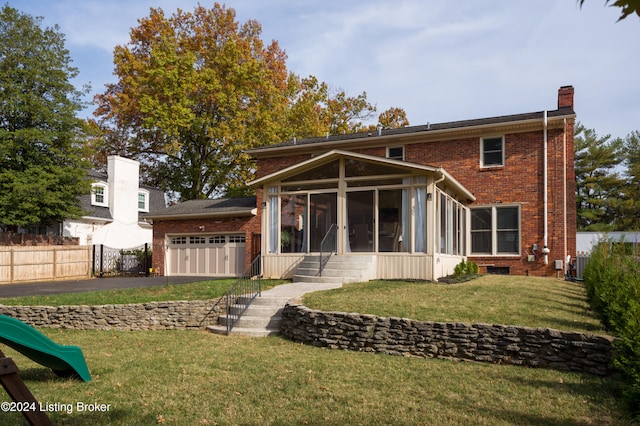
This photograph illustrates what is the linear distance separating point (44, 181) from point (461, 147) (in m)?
18.8

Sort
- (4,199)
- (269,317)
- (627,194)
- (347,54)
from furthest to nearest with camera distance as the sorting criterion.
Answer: (627,194) < (4,199) < (347,54) < (269,317)

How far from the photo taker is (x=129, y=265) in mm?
25031

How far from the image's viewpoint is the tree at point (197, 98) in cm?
2783

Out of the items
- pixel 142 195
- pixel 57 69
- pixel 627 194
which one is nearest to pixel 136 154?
pixel 142 195

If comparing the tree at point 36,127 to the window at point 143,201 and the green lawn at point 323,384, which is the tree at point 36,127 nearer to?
the window at point 143,201

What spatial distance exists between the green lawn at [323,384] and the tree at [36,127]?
51.5 feet

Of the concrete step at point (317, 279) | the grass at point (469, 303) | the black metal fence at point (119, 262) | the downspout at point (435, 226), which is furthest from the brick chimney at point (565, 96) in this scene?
the black metal fence at point (119, 262)

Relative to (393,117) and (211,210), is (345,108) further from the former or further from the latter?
(211,210)

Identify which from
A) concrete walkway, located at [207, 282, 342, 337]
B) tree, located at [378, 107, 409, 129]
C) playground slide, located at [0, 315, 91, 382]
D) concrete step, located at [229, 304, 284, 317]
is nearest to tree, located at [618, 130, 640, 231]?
tree, located at [378, 107, 409, 129]

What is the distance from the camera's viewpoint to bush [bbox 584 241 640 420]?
5078 mm

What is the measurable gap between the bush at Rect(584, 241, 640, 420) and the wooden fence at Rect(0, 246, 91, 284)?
20.6m

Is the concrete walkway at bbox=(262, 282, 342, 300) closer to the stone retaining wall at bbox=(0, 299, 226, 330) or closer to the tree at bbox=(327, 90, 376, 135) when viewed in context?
the stone retaining wall at bbox=(0, 299, 226, 330)

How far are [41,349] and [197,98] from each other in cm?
2569

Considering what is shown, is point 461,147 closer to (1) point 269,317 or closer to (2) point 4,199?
(1) point 269,317
